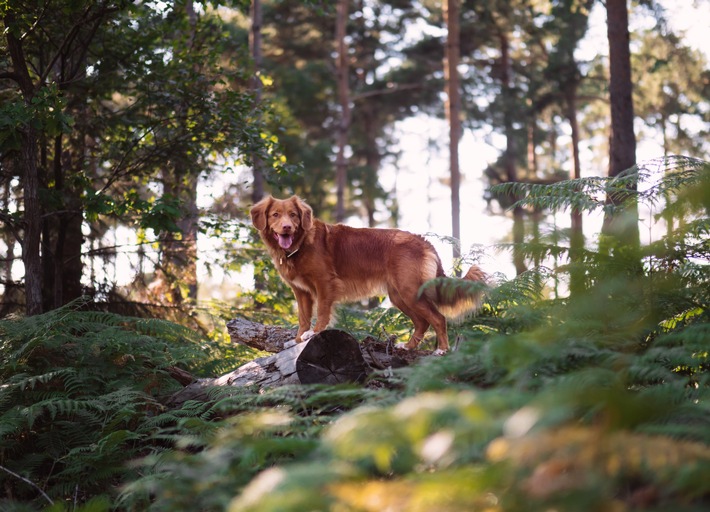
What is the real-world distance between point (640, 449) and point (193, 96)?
8524mm

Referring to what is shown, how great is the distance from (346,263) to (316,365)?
1827 mm

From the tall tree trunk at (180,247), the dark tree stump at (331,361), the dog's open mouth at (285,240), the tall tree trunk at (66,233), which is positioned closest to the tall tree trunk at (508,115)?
the tall tree trunk at (180,247)

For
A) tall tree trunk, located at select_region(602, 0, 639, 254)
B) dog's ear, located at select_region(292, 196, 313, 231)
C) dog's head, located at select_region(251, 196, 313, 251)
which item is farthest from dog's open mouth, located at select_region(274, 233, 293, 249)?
tall tree trunk, located at select_region(602, 0, 639, 254)

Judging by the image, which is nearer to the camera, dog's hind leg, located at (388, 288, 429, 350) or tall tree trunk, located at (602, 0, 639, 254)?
dog's hind leg, located at (388, 288, 429, 350)

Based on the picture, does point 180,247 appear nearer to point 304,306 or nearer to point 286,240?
point 304,306

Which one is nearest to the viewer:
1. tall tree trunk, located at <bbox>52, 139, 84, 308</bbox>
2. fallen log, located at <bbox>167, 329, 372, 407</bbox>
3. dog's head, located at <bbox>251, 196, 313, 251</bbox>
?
fallen log, located at <bbox>167, 329, 372, 407</bbox>

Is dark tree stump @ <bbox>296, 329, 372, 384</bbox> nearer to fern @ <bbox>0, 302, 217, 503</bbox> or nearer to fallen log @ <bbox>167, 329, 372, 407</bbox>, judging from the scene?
fallen log @ <bbox>167, 329, 372, 407</bbox>

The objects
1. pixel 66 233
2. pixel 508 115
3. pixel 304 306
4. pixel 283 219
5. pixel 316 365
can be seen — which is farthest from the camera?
pixel 508 115

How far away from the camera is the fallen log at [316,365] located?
5.27 m

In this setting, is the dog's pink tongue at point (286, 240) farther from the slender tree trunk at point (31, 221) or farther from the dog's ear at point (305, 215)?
the slender tree trunk at point (31, 221)

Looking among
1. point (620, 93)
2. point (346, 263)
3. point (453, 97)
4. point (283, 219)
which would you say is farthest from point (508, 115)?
point (283, 219)

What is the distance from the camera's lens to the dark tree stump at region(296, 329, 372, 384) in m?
5.27

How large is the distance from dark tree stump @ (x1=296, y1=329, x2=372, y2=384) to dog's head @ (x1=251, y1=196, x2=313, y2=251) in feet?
5.22

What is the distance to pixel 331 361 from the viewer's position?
5.36 meters
